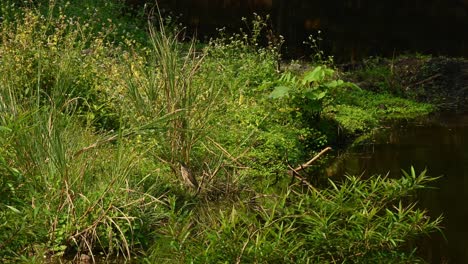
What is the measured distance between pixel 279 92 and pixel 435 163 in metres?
1.83

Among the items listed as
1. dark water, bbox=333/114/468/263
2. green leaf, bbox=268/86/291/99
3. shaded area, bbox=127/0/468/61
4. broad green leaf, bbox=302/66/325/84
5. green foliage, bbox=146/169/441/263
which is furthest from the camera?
shaded area, bbox=127/0/468/61

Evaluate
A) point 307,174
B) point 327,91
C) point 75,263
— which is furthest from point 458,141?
point 75,263

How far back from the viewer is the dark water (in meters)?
6.84

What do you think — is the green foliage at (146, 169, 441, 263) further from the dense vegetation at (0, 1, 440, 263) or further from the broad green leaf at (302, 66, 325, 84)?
the broad green leaf at (302, 66, 325, 84)

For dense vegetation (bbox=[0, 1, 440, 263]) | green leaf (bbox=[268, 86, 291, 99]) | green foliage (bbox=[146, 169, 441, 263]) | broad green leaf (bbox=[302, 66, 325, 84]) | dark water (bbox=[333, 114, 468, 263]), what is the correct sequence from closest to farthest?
1. green foliage (bbox=[146, 169, 441, 263])
2. dense vegetation (bbox=[0, 1, 440, 263])
3. dark water (bbox=[333, 114, 468, 263])
4. green leaf (bbox=[268, 86, 291, 99])
5. broad green leaf (bbox=[302, 66, 325, 84])

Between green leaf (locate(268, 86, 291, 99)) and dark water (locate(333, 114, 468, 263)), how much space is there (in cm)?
90

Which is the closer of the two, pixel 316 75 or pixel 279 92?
pixel 279 92

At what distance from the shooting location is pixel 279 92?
33.6 feet

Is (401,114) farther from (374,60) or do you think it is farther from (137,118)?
(137,118)

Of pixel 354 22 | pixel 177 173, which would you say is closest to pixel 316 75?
pixel 177 173

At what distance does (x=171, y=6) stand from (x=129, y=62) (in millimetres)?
9848

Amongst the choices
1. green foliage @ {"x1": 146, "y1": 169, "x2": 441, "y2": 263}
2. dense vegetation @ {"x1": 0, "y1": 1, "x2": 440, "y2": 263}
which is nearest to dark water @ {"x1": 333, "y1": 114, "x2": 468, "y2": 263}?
dense vegetation @ {"x1": 0, "y1": 1, "x2": 440, "y2": 263}

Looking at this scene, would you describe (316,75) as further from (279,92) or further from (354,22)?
(354,22)

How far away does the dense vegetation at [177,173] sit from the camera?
232 inches
